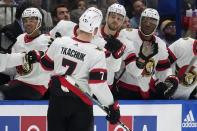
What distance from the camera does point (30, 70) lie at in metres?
4.78

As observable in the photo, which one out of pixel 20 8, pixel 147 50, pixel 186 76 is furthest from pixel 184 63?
pixel 20 8

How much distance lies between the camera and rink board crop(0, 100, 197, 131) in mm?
4461

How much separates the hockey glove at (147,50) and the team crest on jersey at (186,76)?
0.41 m

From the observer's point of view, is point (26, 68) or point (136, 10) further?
point (136, 10)

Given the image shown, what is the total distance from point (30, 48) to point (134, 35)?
1.00 m

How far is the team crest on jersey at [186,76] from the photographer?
5031mm

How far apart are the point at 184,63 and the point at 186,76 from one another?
0.13 meters

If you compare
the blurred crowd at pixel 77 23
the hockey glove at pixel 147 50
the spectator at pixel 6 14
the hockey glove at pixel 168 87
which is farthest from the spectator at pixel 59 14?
the hockey glove at pixel 168 87

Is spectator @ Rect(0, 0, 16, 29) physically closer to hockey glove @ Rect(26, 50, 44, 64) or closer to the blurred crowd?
the blurred crowd

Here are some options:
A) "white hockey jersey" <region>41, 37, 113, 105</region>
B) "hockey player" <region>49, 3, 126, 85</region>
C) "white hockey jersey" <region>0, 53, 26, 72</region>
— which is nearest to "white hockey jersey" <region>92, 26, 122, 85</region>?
"hockey player" <region>49, 3, 126, 85</region>

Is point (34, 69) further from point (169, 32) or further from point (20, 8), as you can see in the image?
point (169, 32)

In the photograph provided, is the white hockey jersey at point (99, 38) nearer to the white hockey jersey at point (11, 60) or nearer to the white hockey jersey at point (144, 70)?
the white hockey jersey at point (144, 70)

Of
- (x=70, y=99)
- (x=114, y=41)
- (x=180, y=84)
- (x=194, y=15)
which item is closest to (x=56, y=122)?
(x=70, y=99)

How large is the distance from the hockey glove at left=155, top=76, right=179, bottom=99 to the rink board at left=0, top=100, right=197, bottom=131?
113mm
